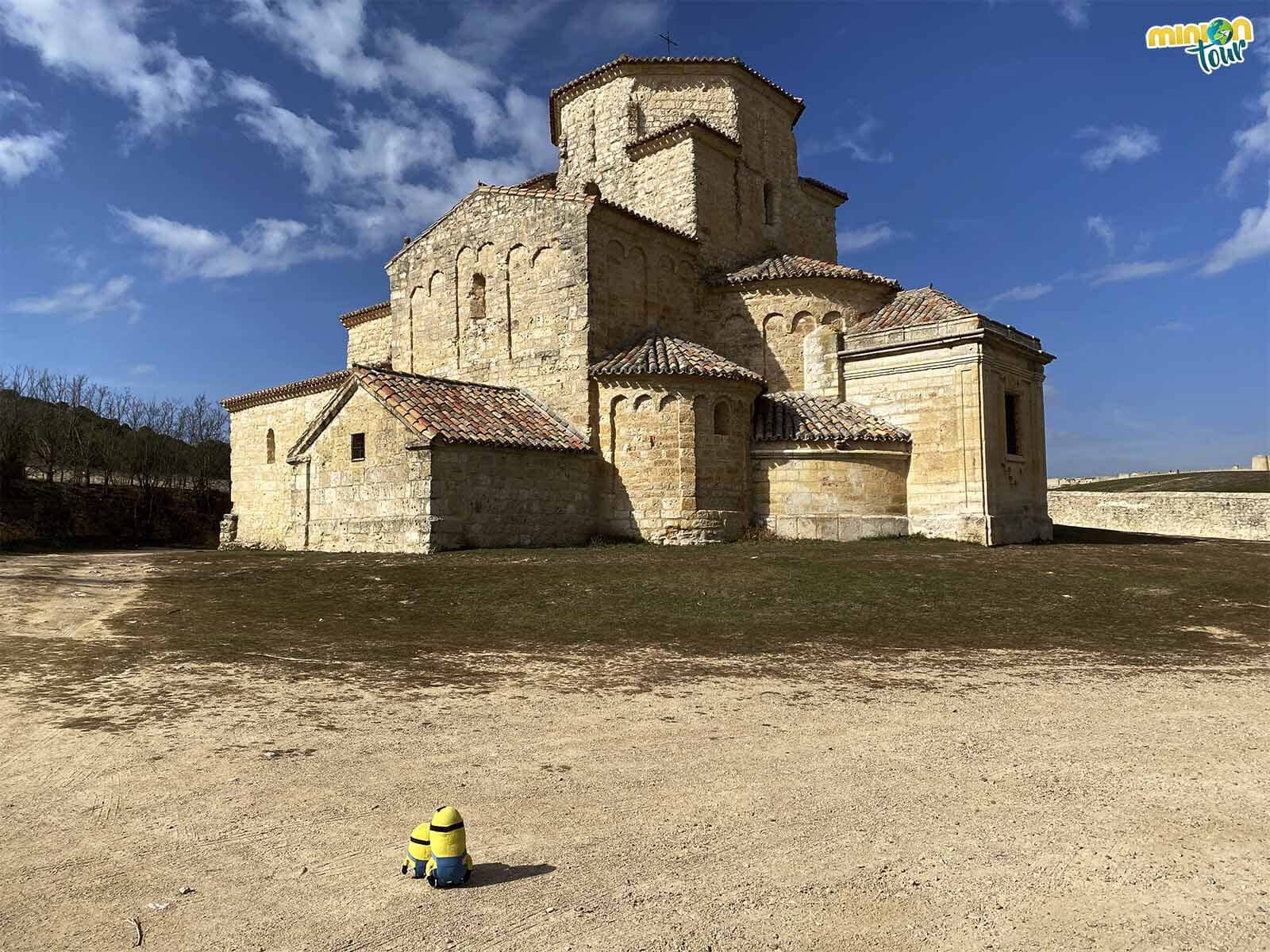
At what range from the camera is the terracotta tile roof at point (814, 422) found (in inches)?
686

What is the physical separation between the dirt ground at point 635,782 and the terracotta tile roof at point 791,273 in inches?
494

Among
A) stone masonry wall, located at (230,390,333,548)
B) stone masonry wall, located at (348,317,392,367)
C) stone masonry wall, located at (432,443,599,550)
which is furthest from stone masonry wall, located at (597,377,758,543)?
stone masonry wall, located at (348,317,392,367)

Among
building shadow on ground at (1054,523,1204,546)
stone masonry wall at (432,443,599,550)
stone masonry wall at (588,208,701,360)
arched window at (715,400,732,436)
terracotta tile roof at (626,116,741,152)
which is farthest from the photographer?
terracotta tile roof at (626,116,741,152)

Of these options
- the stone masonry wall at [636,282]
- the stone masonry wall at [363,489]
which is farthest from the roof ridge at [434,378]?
the stone masonry wall at [636,282]

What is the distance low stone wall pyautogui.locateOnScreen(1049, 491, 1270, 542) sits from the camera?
1086 inches

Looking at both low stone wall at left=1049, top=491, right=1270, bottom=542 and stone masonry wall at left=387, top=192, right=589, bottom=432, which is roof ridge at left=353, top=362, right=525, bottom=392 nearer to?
stone masonry wall at left=387, top=192, right=589, bottom=432

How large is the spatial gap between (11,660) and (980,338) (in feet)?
54.9

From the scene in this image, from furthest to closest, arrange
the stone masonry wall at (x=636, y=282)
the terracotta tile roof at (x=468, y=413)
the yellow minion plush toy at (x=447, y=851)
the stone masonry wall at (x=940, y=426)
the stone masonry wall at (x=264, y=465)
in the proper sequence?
the stone masonry wall at (x=264, y=465)
the stone masonry wall at (x=636, y=282)
the stone masonry wall at (x=940, y=426)
the terracotta tile roof at (x=468, y=413)
the yellow minion plush toy at (x=447, y=851)

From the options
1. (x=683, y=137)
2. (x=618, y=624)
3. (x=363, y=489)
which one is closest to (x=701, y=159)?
(x=683, y=137)

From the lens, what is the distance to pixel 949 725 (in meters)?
5.13

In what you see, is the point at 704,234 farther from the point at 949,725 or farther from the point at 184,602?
the point at 949,725

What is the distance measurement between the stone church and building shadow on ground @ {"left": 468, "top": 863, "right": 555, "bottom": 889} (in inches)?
462

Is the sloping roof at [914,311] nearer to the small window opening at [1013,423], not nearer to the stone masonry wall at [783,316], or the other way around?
the stone masonry wall at [783,316]

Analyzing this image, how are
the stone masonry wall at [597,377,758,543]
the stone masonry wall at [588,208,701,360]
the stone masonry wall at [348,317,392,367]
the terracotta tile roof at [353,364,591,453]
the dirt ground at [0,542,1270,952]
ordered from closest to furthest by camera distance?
the dirt ground at [0,542,1270,952] < the terracotta tile roof at [353,364,591,453] < the stone masonry wall at [597,377,758,543] < the stone masonry wall at [588,208,701,360] < the stone masonry wall at [348,317,392,367]
